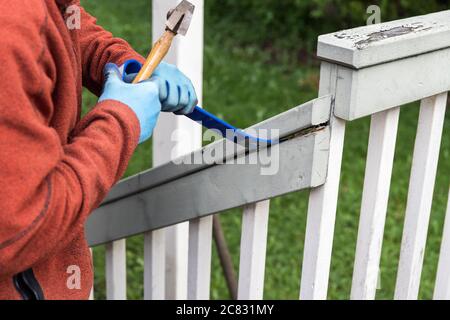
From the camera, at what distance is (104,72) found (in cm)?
151

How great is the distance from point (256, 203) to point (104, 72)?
0.45 metres

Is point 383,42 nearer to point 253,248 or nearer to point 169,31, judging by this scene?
point 169,31

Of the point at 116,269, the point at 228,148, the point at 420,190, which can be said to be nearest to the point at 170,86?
the point at 228,148

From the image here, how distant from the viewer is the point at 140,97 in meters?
1.33

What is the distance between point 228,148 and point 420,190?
45cm

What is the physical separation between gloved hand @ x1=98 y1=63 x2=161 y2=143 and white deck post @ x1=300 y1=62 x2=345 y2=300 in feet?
1.10

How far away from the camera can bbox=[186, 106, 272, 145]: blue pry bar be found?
1.50 meters

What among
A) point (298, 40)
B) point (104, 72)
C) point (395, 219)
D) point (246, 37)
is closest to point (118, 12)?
point (246, 37)

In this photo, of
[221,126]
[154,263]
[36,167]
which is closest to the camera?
[36,167]

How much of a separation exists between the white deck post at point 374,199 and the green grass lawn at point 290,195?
1.61m

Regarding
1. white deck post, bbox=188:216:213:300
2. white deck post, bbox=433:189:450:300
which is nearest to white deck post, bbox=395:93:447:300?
white deck post, bbox=433:189:450:300

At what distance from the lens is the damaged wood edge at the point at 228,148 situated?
139 cm

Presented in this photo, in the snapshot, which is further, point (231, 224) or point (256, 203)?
point (231, 224)
